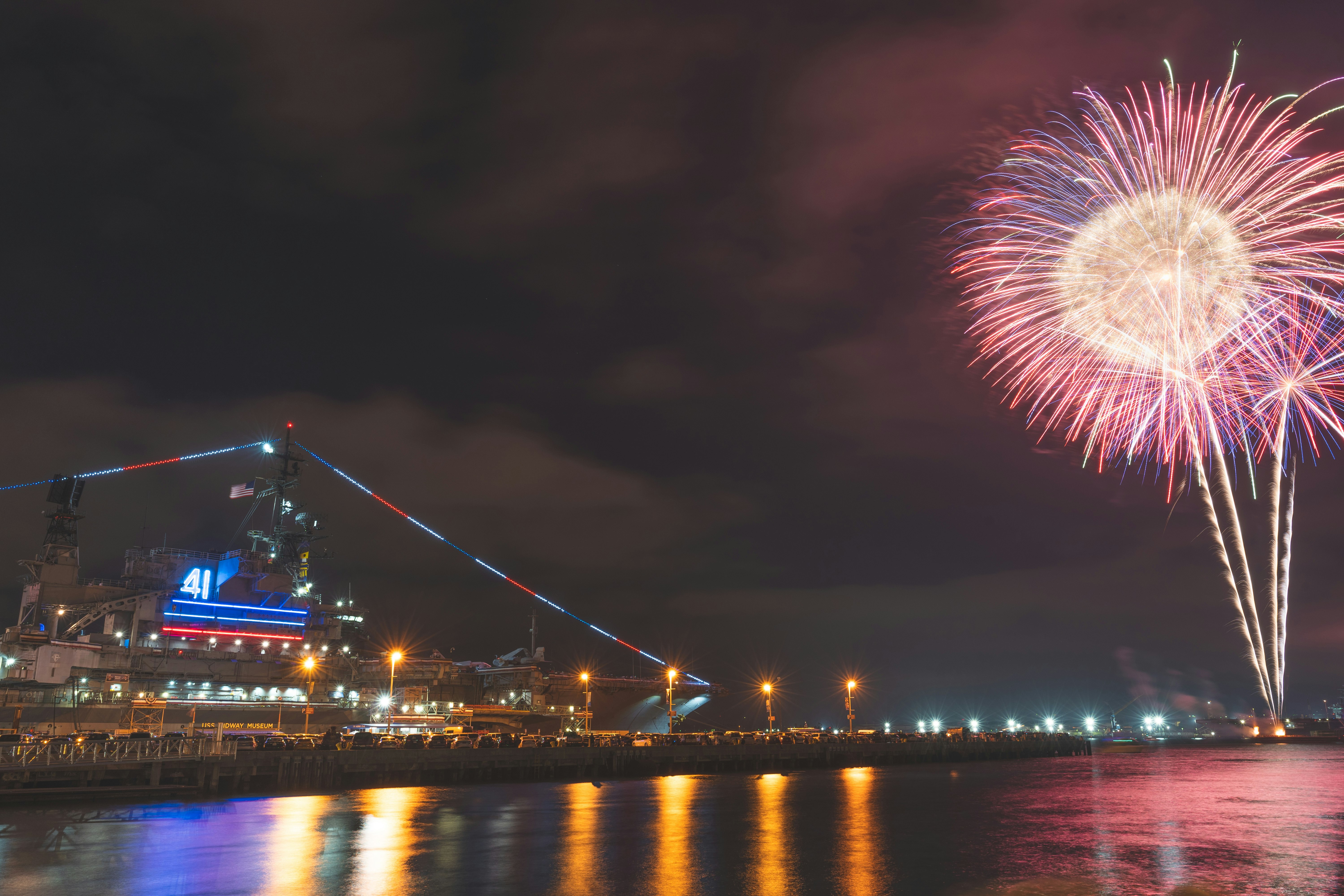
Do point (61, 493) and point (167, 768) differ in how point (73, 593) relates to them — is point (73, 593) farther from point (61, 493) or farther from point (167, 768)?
point (167, 768)

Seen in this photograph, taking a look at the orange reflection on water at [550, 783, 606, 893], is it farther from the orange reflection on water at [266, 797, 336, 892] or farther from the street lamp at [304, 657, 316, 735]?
the street lamp at [304, 657, 316, 735]

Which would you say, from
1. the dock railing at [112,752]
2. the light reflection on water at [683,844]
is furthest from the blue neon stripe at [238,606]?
the light reflection on water at [683,844]

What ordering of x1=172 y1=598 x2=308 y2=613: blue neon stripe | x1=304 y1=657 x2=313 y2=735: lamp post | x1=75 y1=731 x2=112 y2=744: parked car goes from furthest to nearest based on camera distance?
x1=172 y1=598 x2=308 y2=613: blue neon stripe → x1=304 y1=657 x2=313 y2=735: lamp post → x1=75 y1=731 x2=112 y2=744: parked car

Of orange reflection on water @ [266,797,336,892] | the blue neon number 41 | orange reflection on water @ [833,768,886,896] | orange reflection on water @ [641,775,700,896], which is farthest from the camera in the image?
the blue neon number 41

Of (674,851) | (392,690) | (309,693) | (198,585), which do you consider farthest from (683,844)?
(198,585)

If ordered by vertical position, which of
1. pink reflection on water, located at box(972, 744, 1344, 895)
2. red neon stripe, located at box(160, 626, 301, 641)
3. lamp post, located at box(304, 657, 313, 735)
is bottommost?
pink reflection on water, located at box(972, 744, 1344, 895)

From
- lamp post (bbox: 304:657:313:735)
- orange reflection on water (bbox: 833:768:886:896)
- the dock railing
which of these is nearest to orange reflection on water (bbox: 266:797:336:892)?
the dock railing

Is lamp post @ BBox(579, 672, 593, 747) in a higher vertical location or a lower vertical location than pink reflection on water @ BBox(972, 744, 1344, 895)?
higher
